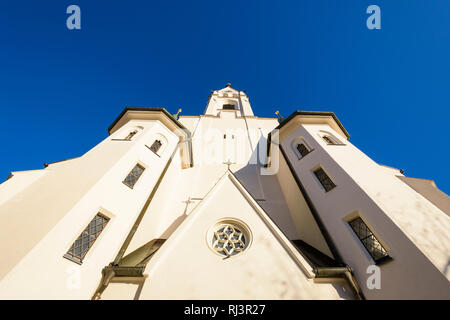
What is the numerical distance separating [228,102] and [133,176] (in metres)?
23.6

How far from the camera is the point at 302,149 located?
11.2 metres

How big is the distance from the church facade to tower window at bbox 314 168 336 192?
0.06 meters

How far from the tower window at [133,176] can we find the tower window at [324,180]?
29.6 feet

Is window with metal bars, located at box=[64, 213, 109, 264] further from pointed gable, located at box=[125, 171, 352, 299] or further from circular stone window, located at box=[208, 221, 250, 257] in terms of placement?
circular stone window, located at box=[208, 221, 250, 257]

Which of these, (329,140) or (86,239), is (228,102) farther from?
(86,239)

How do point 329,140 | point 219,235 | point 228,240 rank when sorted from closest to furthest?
point 228,240 → point 219,235 → point 329,140

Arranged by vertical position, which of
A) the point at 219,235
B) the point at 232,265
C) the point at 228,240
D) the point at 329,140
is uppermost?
the point at 329,140

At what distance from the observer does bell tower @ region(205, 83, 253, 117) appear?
25.4 metres

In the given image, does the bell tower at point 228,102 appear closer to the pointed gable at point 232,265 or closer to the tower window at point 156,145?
the tower window at point 156,145

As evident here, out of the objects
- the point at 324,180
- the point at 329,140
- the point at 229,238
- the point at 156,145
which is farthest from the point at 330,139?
the point at 156,145

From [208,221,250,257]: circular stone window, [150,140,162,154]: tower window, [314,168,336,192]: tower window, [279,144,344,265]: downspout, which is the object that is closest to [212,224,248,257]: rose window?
[208,221,250,257]: circular stone window
